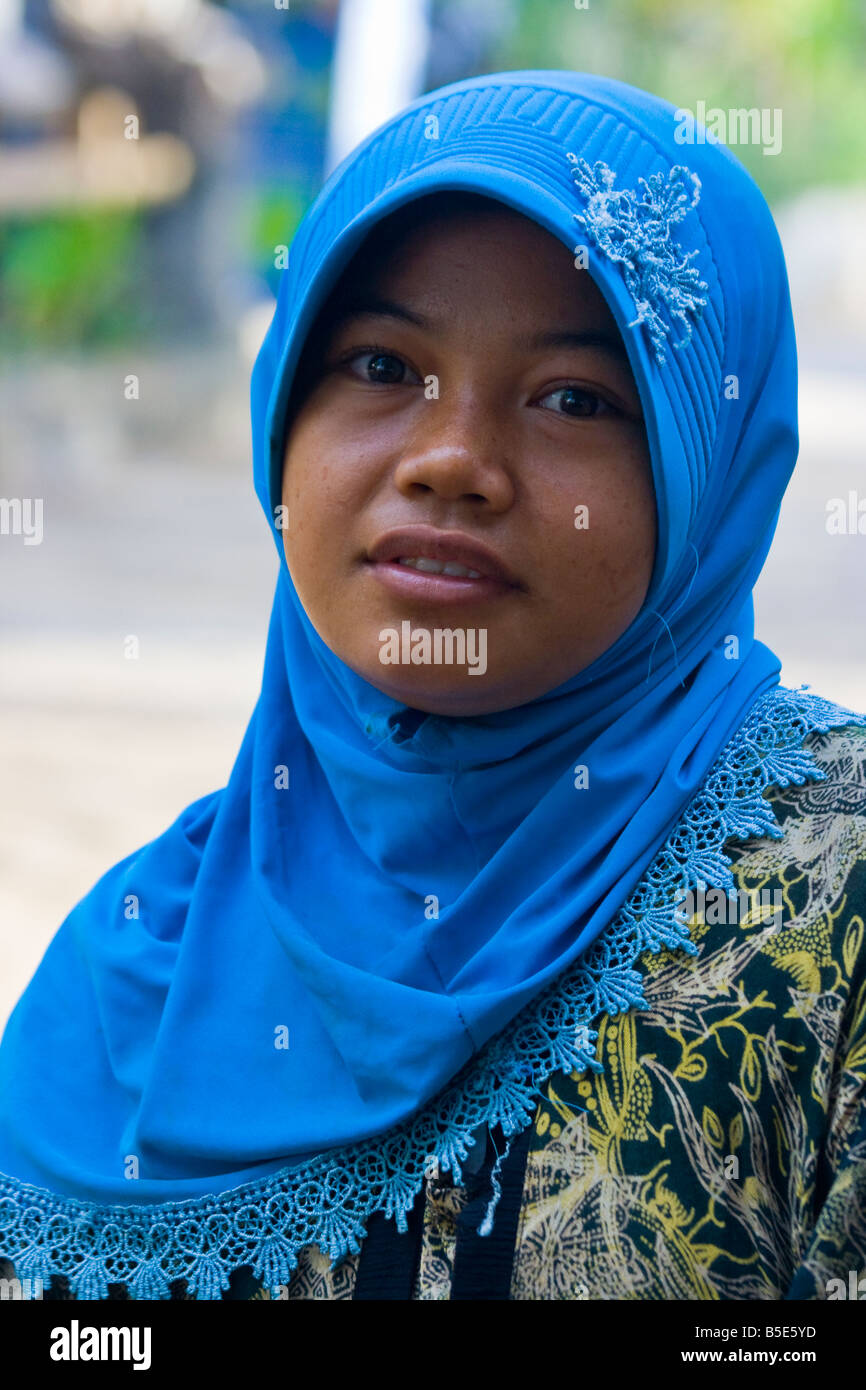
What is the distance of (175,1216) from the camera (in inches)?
51.9

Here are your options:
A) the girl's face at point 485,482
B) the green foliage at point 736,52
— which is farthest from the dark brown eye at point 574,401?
the green foliage at point 736,52

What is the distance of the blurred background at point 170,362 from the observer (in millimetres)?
5246

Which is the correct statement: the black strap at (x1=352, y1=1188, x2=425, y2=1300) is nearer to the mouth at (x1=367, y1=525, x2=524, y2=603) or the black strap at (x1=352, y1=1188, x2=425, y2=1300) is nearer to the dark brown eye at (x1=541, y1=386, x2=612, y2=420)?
the mouth at (x1=367, y1=525, x2=524, y2=603)

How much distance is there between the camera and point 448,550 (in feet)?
4.01

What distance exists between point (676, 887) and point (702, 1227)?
0.88 feet

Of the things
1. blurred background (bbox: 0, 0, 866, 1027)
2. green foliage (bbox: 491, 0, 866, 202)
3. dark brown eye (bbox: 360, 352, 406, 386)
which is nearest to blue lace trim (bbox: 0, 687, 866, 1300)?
dark brown eye (bbox: 360, 352, 406, 386)

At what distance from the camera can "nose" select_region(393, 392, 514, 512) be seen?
1.20 meters

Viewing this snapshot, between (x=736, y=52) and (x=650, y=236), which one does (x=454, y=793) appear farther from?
(x=736, y=52)

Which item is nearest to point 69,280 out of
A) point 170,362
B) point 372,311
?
point 170,362

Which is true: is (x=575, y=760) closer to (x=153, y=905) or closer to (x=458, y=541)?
(x=458, y=541)

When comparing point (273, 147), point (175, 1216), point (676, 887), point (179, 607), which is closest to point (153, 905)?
point (175, 1216)

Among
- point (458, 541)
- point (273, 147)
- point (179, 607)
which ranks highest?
point (273, 147)

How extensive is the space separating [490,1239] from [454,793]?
38 cm

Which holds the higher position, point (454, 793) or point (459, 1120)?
point (454, 793)
